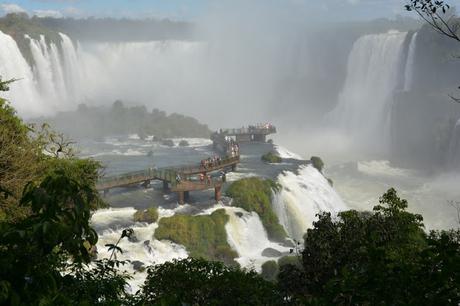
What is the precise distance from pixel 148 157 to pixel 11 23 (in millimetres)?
41877

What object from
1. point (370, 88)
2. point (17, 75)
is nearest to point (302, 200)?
point (370, 88)

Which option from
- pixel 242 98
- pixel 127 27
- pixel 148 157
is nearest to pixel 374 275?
pixel 148 157

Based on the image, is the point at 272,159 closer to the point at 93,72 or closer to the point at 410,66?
the point at 410,66

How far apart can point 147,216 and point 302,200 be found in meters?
11.8

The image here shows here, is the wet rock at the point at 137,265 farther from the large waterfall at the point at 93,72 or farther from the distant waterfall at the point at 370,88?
the distant waterfall at the point at 370,88

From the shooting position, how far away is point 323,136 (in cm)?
7262

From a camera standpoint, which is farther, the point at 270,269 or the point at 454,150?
the point at 454,150

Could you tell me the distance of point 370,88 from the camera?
72.5 metres

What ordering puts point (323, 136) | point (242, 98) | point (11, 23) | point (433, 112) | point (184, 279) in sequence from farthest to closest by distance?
1. point (242, 98)
2. point (11, 23)
3. point (323, 136)
4. point (433, 112)
5. point (184, 279)

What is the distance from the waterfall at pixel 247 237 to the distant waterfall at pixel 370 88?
40.6 m

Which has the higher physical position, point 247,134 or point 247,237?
point 247,134

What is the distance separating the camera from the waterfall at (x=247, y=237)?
92.8ft

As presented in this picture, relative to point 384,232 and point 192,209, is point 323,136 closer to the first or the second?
point 192,209

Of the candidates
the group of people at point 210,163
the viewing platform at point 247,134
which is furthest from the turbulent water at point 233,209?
the viewing platform at point 247,134
